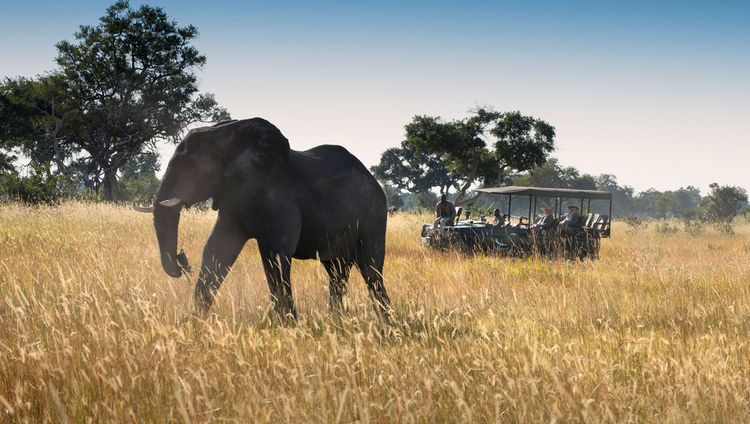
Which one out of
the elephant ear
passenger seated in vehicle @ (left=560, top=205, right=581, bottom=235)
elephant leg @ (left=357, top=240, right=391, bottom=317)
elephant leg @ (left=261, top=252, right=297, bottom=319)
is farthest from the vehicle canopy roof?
elephant leg @ (left=261, top=252, right=297, bottom=319)

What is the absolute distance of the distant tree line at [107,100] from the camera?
110ft

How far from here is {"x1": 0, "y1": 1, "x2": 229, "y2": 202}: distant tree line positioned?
110 ft

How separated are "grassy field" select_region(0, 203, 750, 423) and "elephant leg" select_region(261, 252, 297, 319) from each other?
0.19 m

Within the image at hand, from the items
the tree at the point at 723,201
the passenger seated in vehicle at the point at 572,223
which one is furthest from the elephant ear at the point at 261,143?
the tree at the point at 723,201

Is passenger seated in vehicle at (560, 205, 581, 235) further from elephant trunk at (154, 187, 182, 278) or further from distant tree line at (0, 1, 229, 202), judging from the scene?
distant tree line at (0, 1, 229, 202)

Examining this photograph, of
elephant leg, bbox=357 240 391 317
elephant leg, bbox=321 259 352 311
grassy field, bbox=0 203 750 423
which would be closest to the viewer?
grassy field, bbox=0 203 750 423

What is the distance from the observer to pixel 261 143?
5.86m

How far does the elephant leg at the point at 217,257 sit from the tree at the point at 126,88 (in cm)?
3075

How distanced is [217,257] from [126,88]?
32429 millimetres

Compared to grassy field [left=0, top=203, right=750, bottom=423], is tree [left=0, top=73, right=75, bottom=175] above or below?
above

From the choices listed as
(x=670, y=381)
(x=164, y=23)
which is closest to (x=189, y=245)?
(x=670, y=381)

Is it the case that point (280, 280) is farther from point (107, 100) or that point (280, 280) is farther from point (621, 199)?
point (621, 199)

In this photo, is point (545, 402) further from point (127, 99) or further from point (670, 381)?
point (127, 99)

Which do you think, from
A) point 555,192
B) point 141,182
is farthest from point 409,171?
point 555,192
